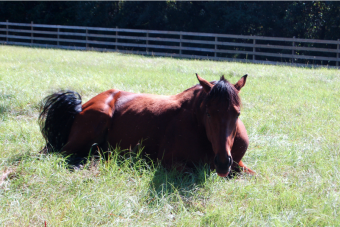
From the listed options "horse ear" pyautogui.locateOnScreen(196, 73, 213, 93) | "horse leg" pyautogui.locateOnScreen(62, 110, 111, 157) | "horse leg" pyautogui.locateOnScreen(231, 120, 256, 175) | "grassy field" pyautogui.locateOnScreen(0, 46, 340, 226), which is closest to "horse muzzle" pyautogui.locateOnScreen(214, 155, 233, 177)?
"grassy field" pyautogui.locateOnScreen(0, 46, 340, 226)

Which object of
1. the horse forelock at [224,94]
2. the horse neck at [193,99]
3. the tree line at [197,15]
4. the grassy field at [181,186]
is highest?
the tree line at [197,15]

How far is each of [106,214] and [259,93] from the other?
5.61 metres

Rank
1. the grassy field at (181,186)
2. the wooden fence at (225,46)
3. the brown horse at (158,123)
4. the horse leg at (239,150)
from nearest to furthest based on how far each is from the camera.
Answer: the grassy field at (181,186) → the brown horse at (158,123) → the horse leg at (239,150) → the wooden fence at (225,46)

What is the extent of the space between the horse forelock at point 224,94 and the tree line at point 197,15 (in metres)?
19.6

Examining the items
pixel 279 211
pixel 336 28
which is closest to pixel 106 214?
pixel 279 211

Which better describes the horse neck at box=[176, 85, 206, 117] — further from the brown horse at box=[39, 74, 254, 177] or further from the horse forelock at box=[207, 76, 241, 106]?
the horse forelock at box=[207, 76, 241, 106]

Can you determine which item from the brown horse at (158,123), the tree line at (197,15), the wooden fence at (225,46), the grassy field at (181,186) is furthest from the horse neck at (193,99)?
the tree line at (197,15)

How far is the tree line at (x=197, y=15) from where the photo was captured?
66.6 feet

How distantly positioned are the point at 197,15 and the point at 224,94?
74.8 ft

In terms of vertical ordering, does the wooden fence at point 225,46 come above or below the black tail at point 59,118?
above

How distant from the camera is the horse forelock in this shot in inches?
114

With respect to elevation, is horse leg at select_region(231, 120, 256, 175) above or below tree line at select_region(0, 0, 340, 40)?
below

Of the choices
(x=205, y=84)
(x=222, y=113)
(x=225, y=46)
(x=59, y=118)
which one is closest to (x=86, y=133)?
(x=59, y=118)

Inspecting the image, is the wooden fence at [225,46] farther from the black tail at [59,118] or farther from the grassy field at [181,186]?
the black tail at [59,118]
